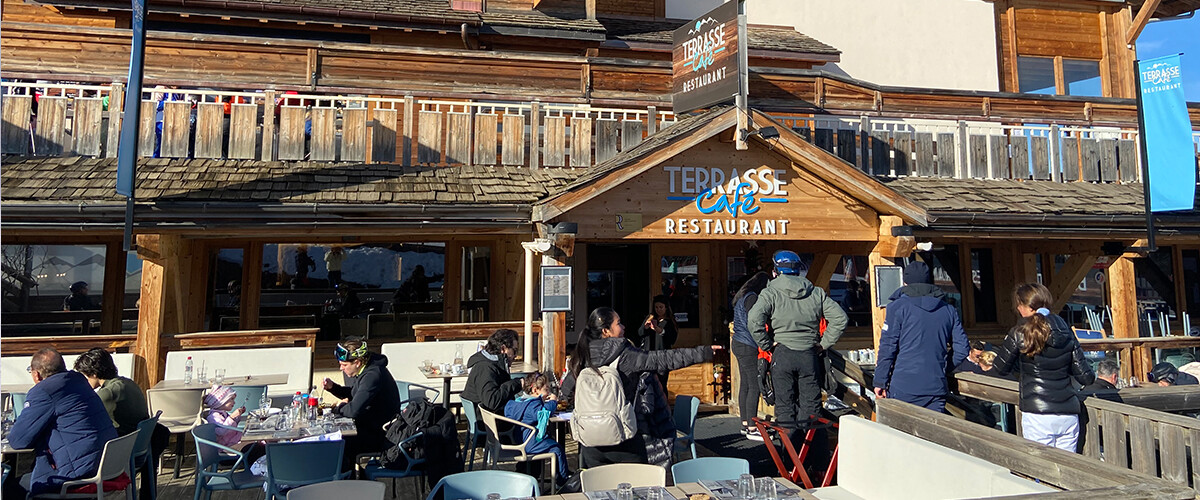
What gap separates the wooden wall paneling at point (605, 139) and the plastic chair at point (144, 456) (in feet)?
20.0

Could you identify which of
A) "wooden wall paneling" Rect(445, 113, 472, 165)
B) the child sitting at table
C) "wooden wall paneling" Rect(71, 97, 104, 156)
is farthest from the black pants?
"wooden wall paneling" Rect(71, 97, 104, 156)

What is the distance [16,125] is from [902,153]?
11451 mm

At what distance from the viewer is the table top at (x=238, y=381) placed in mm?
7434

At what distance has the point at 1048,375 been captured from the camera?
4.83m


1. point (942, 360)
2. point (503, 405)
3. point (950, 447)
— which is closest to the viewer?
point (950, 447)

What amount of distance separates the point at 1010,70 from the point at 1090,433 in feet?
50.1

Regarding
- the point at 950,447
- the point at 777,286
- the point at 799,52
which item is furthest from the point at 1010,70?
the point at 950,447

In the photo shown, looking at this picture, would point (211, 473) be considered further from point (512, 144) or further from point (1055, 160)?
point (1055, 160)

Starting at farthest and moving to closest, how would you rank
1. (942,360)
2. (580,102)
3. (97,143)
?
1. (580,102)
2. (97,143)
3. (942,360)

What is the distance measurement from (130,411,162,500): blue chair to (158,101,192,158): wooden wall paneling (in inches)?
176

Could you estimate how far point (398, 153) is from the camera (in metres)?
9.52

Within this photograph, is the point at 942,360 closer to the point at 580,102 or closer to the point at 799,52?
the point at 580,102

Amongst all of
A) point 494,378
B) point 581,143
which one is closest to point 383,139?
point 581,143

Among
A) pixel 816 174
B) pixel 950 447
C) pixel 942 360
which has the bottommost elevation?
pixel 950 447
